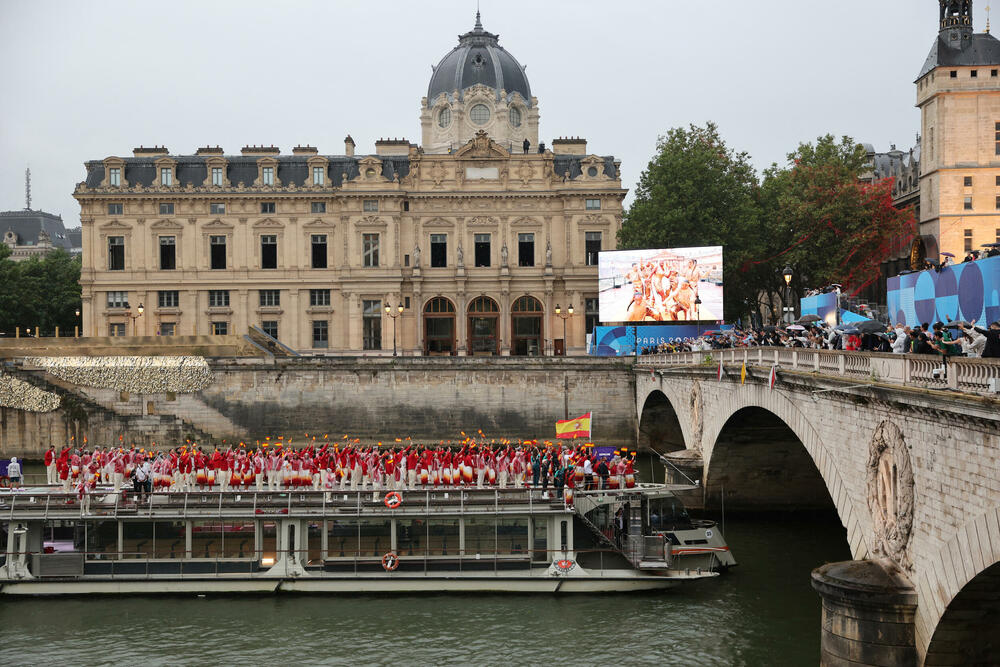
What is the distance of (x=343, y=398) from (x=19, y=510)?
104 ft

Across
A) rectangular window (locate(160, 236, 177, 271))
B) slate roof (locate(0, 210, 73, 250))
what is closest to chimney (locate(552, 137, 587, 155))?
rectangular window (locate(160, 236, 177, 271))

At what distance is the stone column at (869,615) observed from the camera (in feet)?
55.5

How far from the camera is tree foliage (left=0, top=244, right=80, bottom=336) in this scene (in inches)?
3280

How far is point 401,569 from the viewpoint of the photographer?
28.9 m

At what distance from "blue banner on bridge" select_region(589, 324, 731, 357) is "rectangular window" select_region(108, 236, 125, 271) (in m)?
39.0

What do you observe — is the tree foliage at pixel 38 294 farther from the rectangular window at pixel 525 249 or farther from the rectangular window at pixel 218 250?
the rectangular window at pixel 525 249

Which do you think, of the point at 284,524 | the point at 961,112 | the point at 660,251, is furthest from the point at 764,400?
the point at 961,112

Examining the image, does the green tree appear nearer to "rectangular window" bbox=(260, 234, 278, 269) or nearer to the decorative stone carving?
"rectangular window" bbox=(260, 234, 278, 269)

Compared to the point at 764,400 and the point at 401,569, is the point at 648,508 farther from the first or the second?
the point at 401,569

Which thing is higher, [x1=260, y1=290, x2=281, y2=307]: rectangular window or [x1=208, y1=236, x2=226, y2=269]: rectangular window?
[x1=208, y1=236, x2=226, y2=269]: rectangular window

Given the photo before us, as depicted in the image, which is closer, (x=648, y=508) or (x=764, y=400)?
(x=764, y=400)

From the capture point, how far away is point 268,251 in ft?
258

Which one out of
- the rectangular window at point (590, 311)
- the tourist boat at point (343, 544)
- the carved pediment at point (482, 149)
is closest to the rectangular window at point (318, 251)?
the carved pediment at point (482, 149)

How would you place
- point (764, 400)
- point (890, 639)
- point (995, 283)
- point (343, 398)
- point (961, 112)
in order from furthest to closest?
point (343, 398), point (961, 112), point (764, 400), point (995, 283), point (890, 639)
